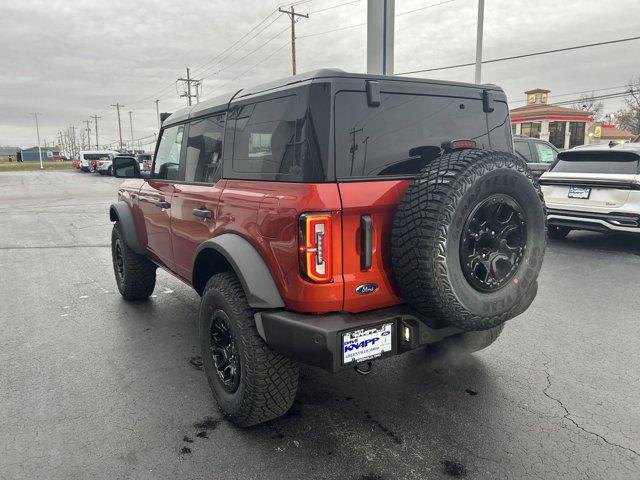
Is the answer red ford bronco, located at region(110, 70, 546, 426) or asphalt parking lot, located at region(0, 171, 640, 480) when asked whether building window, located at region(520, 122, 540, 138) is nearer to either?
asphalt parking lot, located at region(0, 171, 640, 480)

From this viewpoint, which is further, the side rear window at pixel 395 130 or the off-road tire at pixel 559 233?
the off-road tire at pixel 559 233

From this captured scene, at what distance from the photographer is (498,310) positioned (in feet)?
8.09

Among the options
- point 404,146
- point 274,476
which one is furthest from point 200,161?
point 274,476

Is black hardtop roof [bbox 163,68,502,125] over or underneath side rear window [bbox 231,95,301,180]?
over

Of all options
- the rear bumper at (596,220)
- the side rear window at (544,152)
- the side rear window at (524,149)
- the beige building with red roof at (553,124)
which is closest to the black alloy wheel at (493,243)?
the rear bumper at (596,220)

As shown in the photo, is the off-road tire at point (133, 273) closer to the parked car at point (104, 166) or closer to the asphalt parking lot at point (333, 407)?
the asphalt parking lot at point (333, 407)

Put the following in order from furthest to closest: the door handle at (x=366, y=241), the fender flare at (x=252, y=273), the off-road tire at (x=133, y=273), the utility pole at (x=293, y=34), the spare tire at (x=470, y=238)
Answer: the utility pole at (x=293, y=34), the off-road tire at (x=133, y=273), the fender flare at (x=252, y=273), the door handle at (x=366, y=241), the spare tire at (x=470, y=238)

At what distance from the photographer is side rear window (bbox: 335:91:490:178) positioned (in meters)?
2.41

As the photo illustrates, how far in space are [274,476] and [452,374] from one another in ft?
5.18

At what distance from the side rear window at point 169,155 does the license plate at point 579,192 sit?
5.98 meters

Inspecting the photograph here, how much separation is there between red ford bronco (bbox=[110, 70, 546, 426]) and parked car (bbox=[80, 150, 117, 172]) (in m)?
40.2

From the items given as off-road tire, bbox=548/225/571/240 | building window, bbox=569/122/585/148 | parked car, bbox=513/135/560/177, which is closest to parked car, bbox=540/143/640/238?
off-road tire, bbox=548/225/571/240

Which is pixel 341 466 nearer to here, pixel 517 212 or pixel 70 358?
pixel 517 212

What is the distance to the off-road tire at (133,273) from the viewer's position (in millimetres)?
→ 4926
